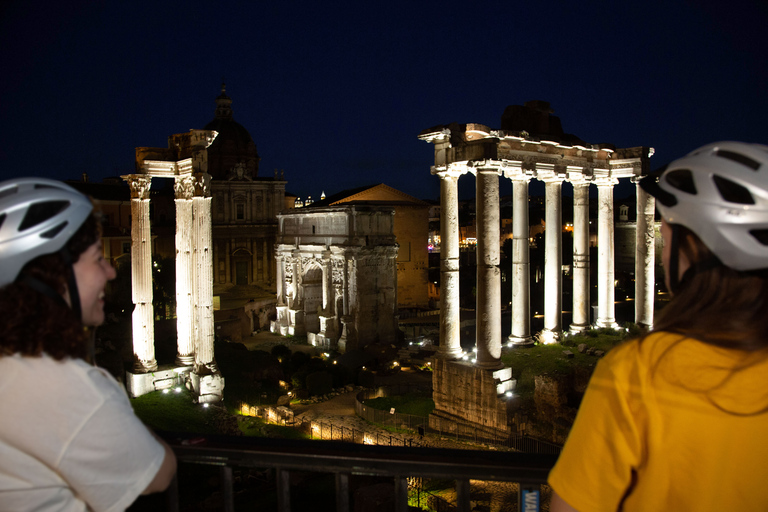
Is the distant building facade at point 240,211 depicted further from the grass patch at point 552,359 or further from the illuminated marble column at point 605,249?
the grass patch at point 552,359

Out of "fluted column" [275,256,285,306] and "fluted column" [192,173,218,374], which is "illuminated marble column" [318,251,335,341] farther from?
"fluted column" [192,173,218,374]

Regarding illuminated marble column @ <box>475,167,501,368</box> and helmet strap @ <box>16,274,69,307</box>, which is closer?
helmet strap @ <box>16,274,69,307</box>

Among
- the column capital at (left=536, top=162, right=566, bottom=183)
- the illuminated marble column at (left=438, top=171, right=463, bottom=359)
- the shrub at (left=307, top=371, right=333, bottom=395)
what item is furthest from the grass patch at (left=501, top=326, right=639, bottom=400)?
the shrub at (left=307, top=371, right=333, bottom=395)

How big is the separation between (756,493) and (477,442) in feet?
40.2

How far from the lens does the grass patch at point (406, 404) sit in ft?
54.1

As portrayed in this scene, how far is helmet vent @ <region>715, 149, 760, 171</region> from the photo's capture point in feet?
6.33

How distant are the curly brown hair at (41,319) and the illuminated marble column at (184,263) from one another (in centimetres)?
1517

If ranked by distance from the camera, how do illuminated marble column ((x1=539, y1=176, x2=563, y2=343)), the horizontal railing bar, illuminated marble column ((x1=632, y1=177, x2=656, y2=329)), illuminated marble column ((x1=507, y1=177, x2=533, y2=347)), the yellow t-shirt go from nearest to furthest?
the yellow t-shirt < the horizontal railing bar < illuminated marble column ((x1=507, y1=177, x2=533, y2=347)) < illuminated marble column ((x1=539, y1=176, x2=563, y2=343)) < illuminated marble column ((x1=632, y1=177, x2=656, y2=329))

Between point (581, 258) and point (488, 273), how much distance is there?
5.98 meters

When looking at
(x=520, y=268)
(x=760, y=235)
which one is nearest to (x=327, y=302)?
(x=520, y=268)

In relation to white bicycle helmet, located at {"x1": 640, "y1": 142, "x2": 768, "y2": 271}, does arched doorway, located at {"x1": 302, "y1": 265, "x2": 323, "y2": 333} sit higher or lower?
lower

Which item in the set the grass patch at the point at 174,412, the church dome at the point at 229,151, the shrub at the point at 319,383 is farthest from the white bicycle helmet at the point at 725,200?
the church dome at the point at 229,151

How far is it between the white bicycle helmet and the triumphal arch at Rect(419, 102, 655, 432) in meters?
10.9

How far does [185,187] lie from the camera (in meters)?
16.4
